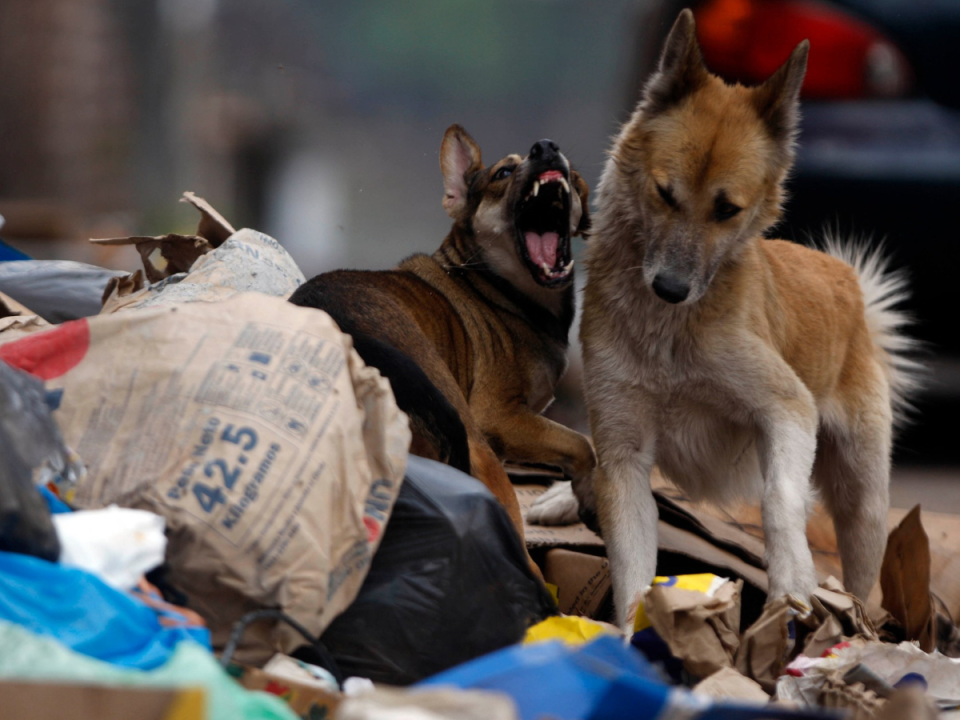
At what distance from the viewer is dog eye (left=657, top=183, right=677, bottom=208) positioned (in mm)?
2439

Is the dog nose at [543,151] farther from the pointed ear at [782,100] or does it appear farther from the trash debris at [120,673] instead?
the trash debris at [120,673]

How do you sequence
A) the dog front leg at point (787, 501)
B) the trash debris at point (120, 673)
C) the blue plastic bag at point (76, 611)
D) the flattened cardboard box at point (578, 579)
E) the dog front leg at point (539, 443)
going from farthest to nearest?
the dog front leg at point (539, 443) → the flattened cardboard box at point (578, 579) → the dog front leg at point (787, 501) → the blue plastic bag at point (76, 611) → the trash debris at point (120, 673)

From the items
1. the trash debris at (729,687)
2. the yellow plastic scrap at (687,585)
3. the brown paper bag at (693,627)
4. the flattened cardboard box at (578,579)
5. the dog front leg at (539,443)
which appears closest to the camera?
the trash debris at (729,687)

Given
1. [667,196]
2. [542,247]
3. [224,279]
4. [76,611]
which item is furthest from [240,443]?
[542,247]

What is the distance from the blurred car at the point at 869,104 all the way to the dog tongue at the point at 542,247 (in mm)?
824

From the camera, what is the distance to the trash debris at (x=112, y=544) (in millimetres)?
1460

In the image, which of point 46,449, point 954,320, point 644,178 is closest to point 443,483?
point 46,449

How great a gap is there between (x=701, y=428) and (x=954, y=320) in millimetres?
1726

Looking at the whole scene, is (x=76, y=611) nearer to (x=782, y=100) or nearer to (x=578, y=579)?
(x=578, y=579)

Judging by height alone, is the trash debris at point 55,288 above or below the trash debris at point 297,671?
above

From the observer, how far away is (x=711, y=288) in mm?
2598

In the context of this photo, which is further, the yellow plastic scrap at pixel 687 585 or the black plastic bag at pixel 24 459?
the yellow plastic scrap at pixel 687 585

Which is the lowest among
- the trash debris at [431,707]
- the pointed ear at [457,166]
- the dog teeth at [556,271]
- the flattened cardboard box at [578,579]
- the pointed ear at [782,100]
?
the flattened cardboard box at [578,579]

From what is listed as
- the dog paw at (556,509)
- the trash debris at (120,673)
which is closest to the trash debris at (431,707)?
the trash debris at (120,673)
